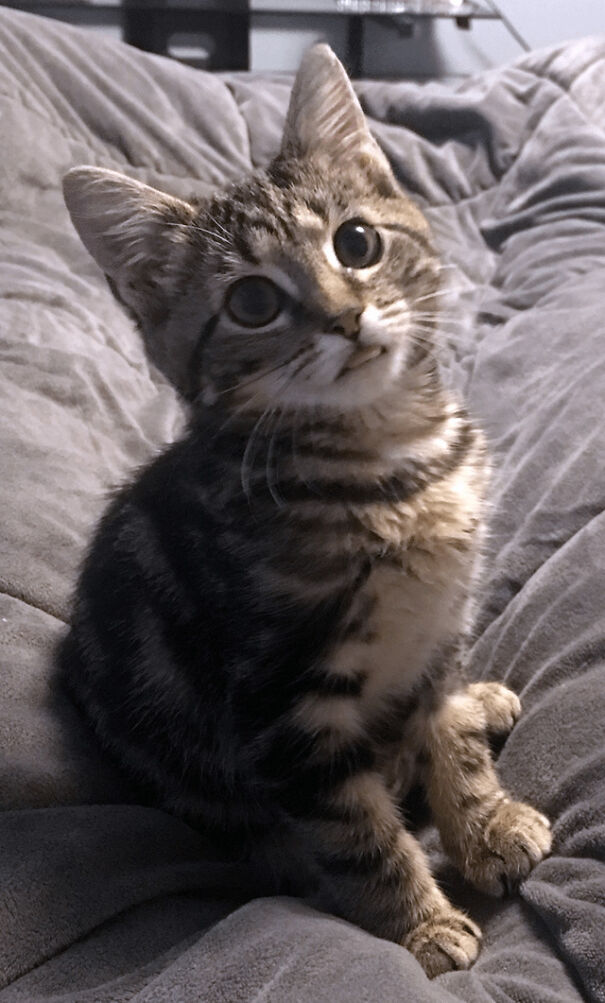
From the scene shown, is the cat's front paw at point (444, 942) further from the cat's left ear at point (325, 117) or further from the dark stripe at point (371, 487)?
the cat's left ear at point (325, 117)

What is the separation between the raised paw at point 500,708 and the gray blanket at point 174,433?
2 centimetres

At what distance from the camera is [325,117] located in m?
1.10

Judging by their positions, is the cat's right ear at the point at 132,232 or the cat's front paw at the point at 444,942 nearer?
the cat's front paw at the point at 444,942

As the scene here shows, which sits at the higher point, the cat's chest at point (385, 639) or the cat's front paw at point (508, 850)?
the cat's chest at point (385, 639)

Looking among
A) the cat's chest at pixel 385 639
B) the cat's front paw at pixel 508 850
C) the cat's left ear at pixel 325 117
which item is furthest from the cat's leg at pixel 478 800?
the cat's left ear at pixel 325 117

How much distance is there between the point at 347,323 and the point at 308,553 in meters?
0.23

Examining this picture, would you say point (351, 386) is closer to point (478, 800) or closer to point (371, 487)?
point (371, 487)

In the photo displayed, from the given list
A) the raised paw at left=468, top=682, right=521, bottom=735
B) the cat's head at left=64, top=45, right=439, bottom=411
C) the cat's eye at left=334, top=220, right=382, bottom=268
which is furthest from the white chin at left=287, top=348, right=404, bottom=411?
the raised paw at left=468, top=682, right=521, bottom=735

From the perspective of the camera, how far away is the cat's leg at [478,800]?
0.93 metres

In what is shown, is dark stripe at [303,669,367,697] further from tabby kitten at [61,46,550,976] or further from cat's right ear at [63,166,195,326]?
cat's right ear at [63,166,195,326]

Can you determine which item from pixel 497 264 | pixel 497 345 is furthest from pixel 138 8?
pixel 497 345

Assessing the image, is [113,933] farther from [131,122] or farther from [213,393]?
[131,122]

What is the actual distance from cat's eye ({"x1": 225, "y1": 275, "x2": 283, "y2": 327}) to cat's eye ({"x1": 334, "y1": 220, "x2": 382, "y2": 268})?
0.09m

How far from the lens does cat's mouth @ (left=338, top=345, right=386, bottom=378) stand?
0.91 metres
